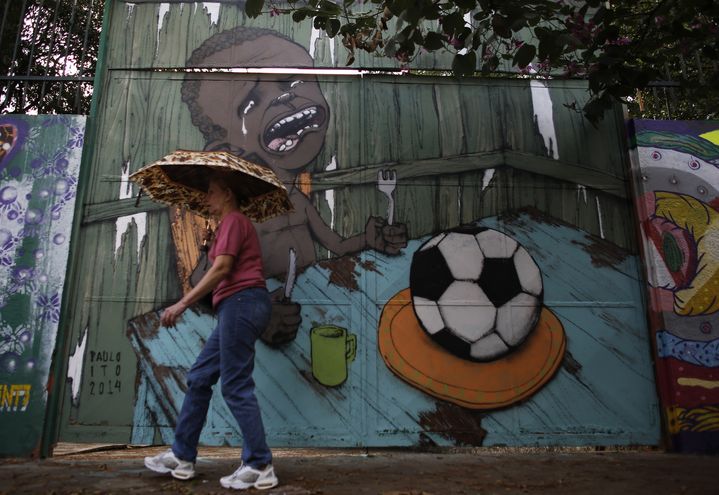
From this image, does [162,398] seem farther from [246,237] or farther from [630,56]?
[630,56]

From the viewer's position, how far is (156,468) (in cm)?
297

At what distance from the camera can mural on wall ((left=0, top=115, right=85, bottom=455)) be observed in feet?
Result: 11.8

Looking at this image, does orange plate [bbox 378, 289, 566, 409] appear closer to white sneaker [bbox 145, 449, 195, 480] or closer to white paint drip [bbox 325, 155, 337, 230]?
white paint drip [bbox 325, 155, 337, 230]

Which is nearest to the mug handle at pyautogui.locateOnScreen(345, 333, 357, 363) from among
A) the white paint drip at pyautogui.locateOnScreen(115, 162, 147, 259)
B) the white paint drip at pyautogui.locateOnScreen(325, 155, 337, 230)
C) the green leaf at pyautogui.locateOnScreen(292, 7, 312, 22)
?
the white paint drip at pyautogui.locateOnScreen(325, 155, 337, 230)

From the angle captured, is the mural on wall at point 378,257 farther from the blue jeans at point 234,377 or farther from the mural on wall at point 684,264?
the blue jeans at point 234,377

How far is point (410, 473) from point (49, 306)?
9.16ft

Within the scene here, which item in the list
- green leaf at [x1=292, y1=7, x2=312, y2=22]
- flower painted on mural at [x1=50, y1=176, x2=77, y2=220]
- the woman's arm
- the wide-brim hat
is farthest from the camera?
flower painted on mural at [x1=50, y1=176, x2=77, y2=220]

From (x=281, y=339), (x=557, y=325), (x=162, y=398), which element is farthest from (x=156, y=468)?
(x=557, y=325)

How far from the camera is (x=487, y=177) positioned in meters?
4.27

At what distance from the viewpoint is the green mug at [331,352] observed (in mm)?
3820

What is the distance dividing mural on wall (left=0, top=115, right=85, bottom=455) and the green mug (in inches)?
73.7

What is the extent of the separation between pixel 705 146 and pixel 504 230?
1.83 m

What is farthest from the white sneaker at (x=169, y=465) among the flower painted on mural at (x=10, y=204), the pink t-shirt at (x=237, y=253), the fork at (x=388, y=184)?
the fork at (x=388, y=184)

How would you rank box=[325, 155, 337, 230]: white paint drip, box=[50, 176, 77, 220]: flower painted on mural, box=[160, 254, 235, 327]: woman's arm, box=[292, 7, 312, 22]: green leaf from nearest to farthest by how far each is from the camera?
box=[160, 254, 235, 327]: woman's arm
box=[292, 7, 312, 22]: green leaf
box=[50, 176, 77, 220]: flower painted on mural
box=[325, 155, 337, 230]: white paint drip
